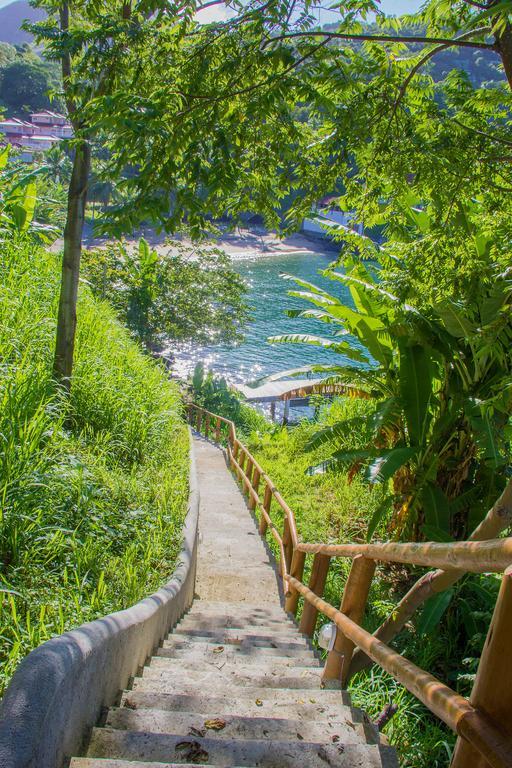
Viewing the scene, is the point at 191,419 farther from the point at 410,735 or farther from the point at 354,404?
the point at 410,735

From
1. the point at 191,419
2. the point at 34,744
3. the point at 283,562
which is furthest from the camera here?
the point at 191,419

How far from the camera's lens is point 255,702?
2.77 m

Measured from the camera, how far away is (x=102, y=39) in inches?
144

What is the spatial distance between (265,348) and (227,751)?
36.2 m

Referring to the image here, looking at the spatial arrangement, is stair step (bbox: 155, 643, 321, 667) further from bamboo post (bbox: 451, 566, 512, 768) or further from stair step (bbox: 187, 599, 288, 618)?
bamboo post (bbox: 451, 566, 512, 768)

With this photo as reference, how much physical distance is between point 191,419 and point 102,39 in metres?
16.6

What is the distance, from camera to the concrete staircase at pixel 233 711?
2.09 metres

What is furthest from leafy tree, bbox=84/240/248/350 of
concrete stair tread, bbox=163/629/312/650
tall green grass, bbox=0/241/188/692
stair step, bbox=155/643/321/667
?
stair step, bbox=155/643/321/667

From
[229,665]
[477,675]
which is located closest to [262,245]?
[229,665]

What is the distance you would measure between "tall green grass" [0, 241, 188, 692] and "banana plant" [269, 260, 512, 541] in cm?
209

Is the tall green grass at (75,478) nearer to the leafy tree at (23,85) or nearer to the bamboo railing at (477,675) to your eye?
the bamboo railing at (477,675)

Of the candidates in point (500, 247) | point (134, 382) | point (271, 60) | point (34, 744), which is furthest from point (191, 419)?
point (34, 744)

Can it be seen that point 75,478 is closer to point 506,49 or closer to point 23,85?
point 506,49

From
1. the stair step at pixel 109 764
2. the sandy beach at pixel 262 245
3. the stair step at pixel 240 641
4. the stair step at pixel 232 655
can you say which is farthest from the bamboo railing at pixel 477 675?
the sandy beach at pixel 262 245
